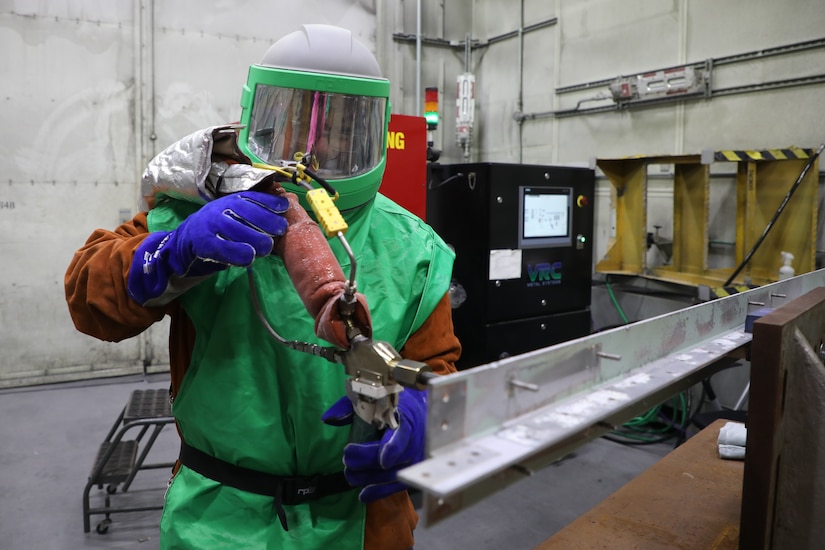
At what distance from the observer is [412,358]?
1.21 m

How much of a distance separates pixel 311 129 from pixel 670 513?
0.98 meters

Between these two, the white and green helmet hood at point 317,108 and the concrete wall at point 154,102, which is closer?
the white and green helmet hood at point 317,108

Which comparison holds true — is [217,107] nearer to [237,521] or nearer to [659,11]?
[659,11]

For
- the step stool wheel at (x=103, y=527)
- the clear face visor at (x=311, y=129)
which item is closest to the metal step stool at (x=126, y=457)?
the step stool wheel at (x=103, y=527)

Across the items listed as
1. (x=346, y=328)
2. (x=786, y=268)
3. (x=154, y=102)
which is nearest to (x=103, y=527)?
(x=346, y=328)

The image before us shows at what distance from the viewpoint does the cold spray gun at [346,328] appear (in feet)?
2.69

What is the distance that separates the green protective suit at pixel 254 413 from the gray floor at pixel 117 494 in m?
1.52

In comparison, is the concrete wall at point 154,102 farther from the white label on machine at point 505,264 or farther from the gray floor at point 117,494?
the white label on machine at point 505,264

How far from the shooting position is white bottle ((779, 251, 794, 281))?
285cm

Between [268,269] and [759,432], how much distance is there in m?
0.81

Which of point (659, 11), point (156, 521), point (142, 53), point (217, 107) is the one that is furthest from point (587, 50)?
point (156, 521)

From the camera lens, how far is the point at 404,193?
9.59ft

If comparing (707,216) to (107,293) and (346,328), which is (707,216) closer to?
(346,328)

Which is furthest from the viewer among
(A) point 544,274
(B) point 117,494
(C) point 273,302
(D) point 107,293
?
(A) point 544,274
